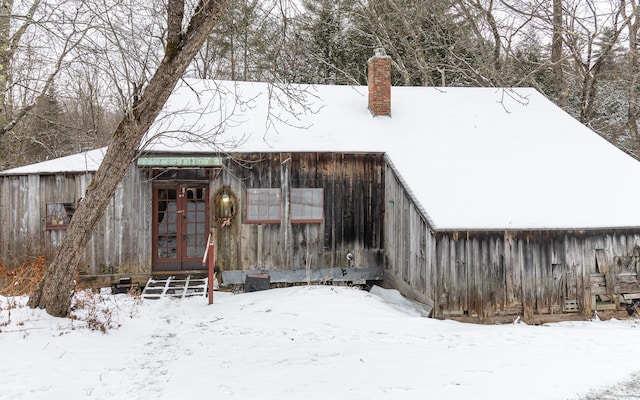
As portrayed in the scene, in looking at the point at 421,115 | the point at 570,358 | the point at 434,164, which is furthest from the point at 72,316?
the point at 421,115

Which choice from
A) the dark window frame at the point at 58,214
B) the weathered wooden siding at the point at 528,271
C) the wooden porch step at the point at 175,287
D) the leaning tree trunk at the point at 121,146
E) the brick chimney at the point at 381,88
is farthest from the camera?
the brick chimney at the point at 381,88

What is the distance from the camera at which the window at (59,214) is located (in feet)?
33.6

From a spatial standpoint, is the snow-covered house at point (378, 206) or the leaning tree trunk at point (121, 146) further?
the snow-covered house at point (378, 206)

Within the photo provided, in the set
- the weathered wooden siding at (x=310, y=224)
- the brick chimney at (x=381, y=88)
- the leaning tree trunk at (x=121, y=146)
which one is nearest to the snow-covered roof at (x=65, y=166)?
the weathered wooden siding at (x=310, y=224)

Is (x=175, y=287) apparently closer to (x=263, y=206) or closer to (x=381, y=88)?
(x=263, y=206)

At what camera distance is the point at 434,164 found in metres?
10.4

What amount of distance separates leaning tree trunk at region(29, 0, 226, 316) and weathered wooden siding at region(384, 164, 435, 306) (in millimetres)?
5278

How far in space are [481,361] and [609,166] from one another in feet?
25.5

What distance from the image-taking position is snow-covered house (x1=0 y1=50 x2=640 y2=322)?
861 centimetres

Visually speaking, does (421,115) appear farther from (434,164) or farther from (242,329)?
(242,329)

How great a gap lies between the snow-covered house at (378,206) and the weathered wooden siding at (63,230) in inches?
1.2

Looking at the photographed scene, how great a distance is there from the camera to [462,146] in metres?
11.2

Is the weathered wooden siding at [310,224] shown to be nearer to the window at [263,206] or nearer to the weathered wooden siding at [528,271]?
the window at [263,206]

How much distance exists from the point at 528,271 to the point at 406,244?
8.32 feet
